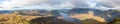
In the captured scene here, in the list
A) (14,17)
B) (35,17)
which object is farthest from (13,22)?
(35,17)

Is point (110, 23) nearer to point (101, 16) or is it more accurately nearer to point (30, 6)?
point (101, 16)

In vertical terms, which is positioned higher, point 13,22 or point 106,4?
point 106,4

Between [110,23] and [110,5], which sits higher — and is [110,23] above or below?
below

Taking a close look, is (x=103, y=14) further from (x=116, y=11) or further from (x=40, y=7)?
(x=40, y=7)

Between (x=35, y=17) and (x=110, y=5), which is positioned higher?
(x=110, y=5)

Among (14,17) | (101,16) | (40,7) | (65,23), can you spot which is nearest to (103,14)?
(101,16)

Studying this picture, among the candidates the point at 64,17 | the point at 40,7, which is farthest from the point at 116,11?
the point at 40,7

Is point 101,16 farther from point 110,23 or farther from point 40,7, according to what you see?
point 40,7

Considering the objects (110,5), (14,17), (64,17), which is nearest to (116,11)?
(110,5)
